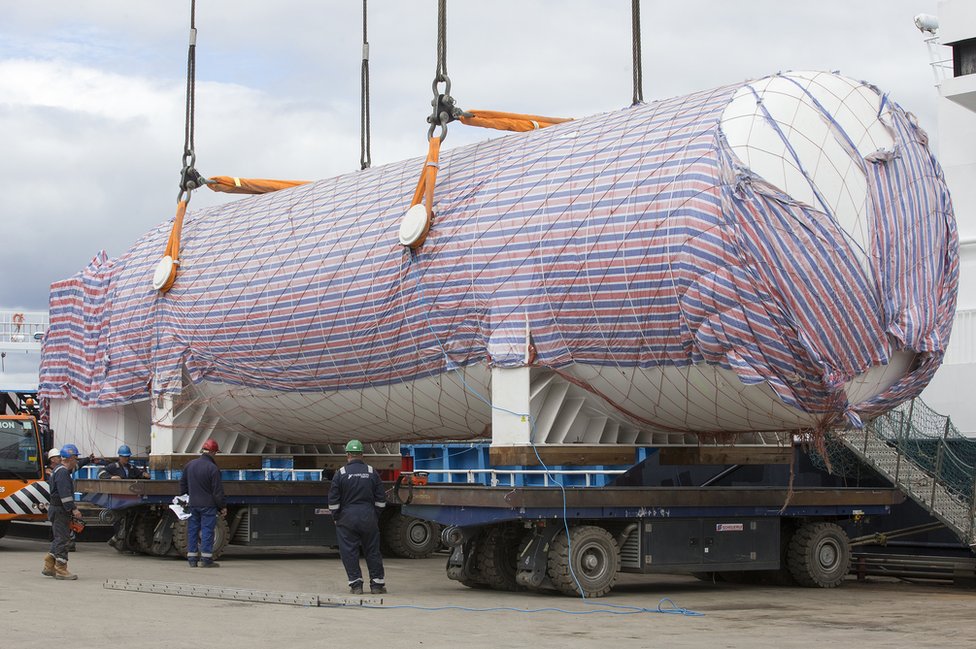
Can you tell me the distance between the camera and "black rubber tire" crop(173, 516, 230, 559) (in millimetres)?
19655

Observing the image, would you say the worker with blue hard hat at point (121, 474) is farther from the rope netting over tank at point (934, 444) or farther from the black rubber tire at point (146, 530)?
the rope netting over tank at point (934, 444)

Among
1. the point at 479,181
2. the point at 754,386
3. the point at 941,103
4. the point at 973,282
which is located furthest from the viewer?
the point at 941,103

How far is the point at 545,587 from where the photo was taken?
574 inches

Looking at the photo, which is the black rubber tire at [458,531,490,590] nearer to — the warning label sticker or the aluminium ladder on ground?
the warning label sticker

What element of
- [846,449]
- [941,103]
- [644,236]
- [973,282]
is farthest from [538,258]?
[941,103]

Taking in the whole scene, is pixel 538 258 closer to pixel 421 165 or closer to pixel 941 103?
pixel 421 165

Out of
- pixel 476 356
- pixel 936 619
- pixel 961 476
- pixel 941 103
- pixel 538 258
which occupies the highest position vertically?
pixel 941 103

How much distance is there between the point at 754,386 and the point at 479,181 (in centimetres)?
431

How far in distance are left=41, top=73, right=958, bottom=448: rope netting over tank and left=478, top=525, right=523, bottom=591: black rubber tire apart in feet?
4.34

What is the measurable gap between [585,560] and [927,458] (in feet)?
23.5

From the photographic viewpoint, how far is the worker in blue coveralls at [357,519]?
46.9 feet

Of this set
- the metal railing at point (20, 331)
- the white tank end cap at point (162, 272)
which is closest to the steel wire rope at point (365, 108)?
the white tank end cap at point (162, 272)

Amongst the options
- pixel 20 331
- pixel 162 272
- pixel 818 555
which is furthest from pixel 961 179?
pixel 20 331

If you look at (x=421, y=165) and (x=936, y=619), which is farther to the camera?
(x=421, y=165)
